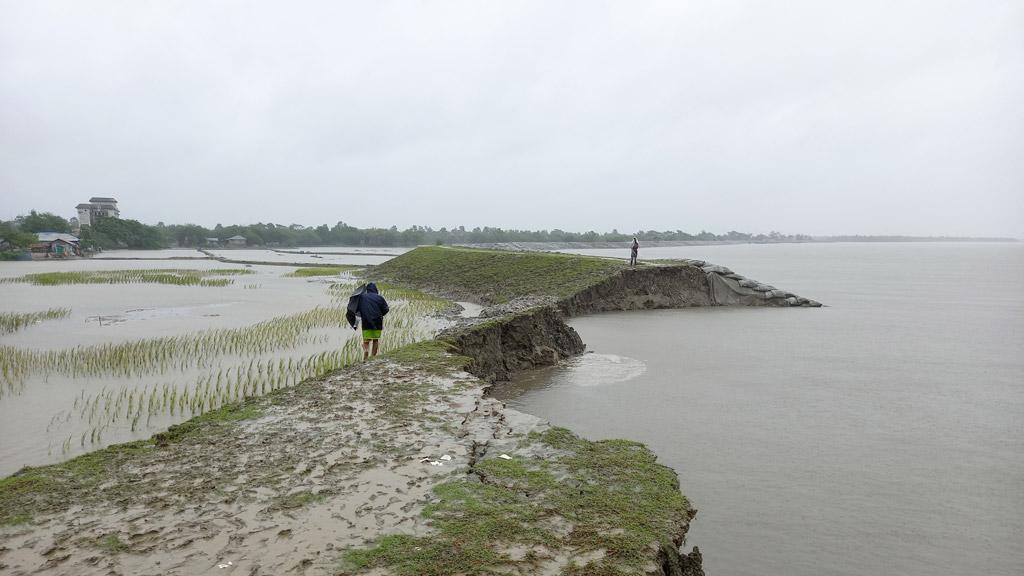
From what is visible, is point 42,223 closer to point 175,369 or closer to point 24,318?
point 24,318

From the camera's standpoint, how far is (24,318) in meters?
17.2

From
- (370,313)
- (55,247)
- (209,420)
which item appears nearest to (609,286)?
(370,313)

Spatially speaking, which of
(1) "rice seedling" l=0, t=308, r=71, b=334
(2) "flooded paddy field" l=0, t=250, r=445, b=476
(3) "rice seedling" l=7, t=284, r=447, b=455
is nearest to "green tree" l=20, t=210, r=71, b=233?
(2) "flooded paddy field" l=0, t=250, r=445, b=476

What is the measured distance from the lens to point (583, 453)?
5746 mm

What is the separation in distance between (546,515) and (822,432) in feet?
17.7

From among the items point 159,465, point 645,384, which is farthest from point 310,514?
point 645,384

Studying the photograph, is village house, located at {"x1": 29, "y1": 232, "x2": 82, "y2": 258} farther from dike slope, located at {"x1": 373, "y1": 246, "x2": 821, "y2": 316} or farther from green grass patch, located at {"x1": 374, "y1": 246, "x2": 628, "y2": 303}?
dike slope, located at {"x1": 373, "y1": 246, "x2": 821, "y2": 316}

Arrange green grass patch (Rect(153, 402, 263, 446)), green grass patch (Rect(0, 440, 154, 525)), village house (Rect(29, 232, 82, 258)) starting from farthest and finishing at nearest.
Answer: village house (Rect(29, 232, 82, 258)) → green grass patch (Rect(153, 402, 263, 446)) → green grass patch (Rect(0, 440, 154, 525))

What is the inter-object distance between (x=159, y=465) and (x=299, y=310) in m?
15.6

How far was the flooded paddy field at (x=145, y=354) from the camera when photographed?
7.62 m

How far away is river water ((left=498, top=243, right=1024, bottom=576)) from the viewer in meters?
5.06

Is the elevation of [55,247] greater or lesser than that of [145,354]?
greater

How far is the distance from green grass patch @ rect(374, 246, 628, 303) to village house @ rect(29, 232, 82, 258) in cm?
4554

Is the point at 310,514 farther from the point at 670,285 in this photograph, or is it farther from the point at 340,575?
the point at 670,285
